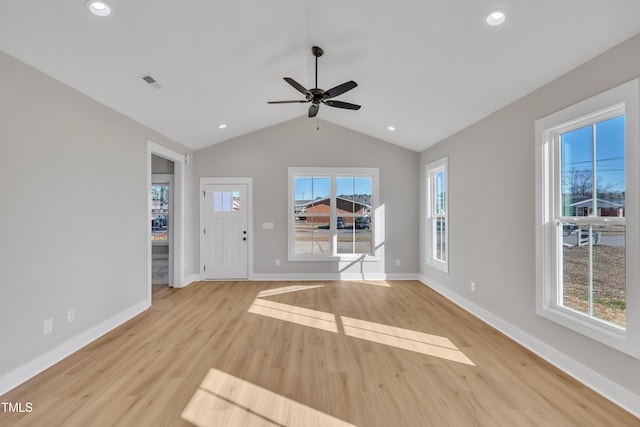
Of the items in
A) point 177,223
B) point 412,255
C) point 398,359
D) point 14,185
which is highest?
point 14,185

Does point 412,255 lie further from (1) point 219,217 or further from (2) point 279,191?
(1) point 219,217

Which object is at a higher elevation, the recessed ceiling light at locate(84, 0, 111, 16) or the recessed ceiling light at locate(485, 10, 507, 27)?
the recessed ceiling light at locate(84, 0, 111, 16)

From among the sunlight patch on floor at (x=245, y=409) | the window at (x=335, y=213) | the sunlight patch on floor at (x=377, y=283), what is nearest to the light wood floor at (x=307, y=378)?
the sunlight patch on floor at (x=245, y=409)

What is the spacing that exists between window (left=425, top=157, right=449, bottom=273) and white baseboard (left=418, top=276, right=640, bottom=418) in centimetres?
122

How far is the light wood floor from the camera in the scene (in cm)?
192

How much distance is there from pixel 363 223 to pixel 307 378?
390 cm

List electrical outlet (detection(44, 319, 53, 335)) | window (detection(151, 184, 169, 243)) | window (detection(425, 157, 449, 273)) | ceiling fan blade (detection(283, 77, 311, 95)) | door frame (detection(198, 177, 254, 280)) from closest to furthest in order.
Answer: electrical outlet (detection(44, 319, 53, 335)), ceiling fan blade (detection(283, 77, 311, 95)), window (detection(425, 157, 449, 273)), door frame (detection(198, 177, 254, 280)), window (detection(151, 184, 169, 243))

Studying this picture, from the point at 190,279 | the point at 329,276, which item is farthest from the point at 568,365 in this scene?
the point at 190,279

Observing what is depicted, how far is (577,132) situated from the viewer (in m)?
2.55

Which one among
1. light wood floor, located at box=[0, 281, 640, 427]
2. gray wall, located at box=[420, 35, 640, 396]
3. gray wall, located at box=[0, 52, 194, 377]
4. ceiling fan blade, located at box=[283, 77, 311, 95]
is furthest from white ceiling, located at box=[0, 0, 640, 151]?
light wood floor, located at box=[0, 281, 640, 427]

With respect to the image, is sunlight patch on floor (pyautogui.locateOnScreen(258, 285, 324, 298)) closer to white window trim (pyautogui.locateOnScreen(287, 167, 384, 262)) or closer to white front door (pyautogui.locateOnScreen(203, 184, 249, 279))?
white window trim (pyautogui.locateOnScreen(287, 167, 384, 262))

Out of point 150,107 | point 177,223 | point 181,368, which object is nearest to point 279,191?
point 177,223

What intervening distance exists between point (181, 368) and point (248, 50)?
320 centimetres

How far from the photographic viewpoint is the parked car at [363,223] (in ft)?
19.5
